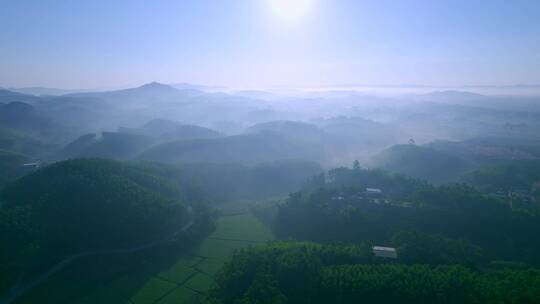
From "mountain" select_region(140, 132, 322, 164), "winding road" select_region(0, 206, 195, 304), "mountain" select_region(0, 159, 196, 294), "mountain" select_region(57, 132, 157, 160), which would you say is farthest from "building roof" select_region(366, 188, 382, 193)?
"mountain" select_region(57, 132, 157, 160)

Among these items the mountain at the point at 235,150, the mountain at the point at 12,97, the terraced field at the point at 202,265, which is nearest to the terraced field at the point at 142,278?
the terraced field at the point at 202,265

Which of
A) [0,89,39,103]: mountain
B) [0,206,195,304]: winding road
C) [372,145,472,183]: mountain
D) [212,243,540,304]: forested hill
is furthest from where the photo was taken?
[0,89,39,103]: mountain

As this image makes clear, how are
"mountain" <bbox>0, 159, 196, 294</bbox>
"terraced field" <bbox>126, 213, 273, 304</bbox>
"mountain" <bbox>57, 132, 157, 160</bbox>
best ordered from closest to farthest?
"terraced field" <bbox>126, 213, 273, 304</bbox> → "mountain" <bbox>0, 159, 196, 294</bbox> → "mountain" <bbox>57, 132, 157, 160</bbox>

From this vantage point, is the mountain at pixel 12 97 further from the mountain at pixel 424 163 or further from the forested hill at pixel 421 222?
the forested hill at pixel 421 222

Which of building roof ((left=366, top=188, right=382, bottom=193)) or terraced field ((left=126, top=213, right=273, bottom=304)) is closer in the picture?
terraced field ((left=126, top=213, right=273, bottom=304))

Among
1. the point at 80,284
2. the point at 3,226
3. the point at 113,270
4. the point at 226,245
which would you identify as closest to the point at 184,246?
the point at 226,245

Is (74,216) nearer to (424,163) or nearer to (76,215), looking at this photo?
(76,215)

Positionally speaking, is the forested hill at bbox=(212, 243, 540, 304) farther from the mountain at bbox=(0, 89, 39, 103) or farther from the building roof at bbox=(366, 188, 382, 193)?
the mountain at bbox=(0, 89, 39, 103)

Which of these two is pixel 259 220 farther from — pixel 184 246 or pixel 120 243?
pixel 120 243
